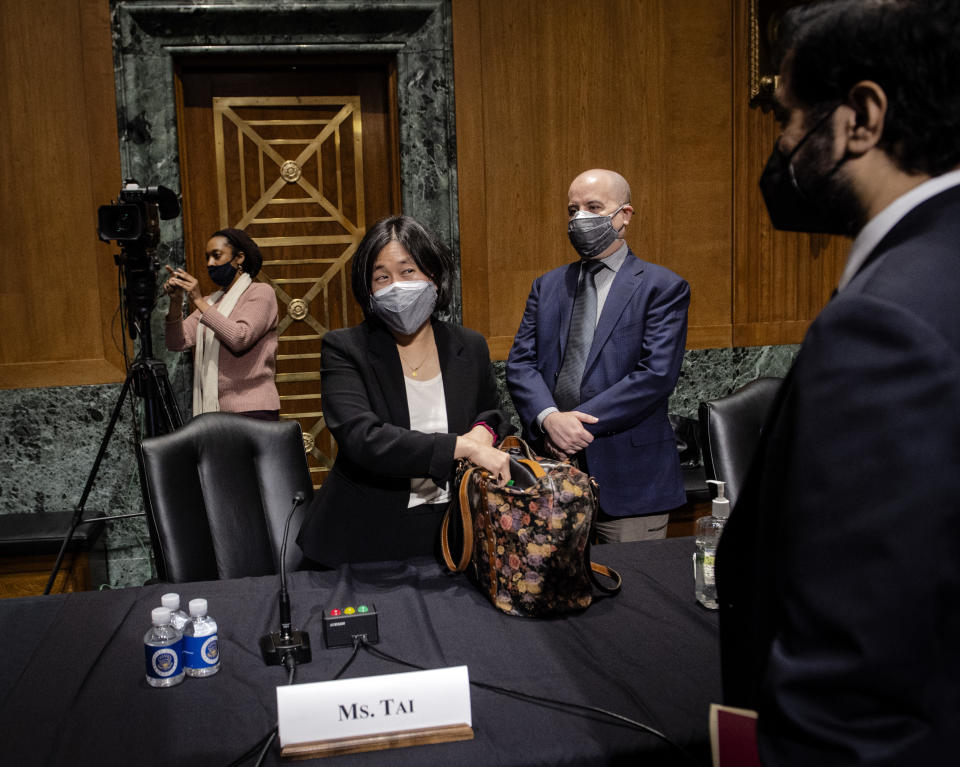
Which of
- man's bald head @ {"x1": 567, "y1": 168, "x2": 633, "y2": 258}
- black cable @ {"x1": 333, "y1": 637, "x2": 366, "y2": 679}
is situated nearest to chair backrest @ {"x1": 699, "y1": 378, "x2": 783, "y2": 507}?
man's bald head @ {"x1": 567, "y1": 168, "x2": 633, "y2": 258}

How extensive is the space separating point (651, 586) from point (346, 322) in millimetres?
2854

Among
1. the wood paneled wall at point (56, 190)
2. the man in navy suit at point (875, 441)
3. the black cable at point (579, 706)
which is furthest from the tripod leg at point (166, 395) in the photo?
the man in navy suit at point (875, 441)

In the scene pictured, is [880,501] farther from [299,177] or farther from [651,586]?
[299,177]

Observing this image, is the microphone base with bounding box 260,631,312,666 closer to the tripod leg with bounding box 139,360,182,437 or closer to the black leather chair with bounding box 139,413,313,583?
the black leather chair with bounding box 139,413,313,583

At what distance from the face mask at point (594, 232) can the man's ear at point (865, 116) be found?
1.95 meters

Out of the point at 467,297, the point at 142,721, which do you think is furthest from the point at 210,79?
the point at 142,721

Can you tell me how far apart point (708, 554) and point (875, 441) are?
929mm

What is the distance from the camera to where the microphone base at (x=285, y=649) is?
132 cm

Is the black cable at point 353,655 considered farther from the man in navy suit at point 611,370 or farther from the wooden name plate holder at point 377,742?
the man in navy suit at point 611,370

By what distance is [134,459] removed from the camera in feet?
12.7

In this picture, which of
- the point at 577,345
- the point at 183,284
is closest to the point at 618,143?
the point at 577,345

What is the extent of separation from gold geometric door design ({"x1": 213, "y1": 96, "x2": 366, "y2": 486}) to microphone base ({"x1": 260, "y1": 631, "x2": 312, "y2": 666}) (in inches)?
111

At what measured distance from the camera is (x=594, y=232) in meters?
2.69

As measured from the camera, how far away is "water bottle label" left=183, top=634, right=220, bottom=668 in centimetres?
128
